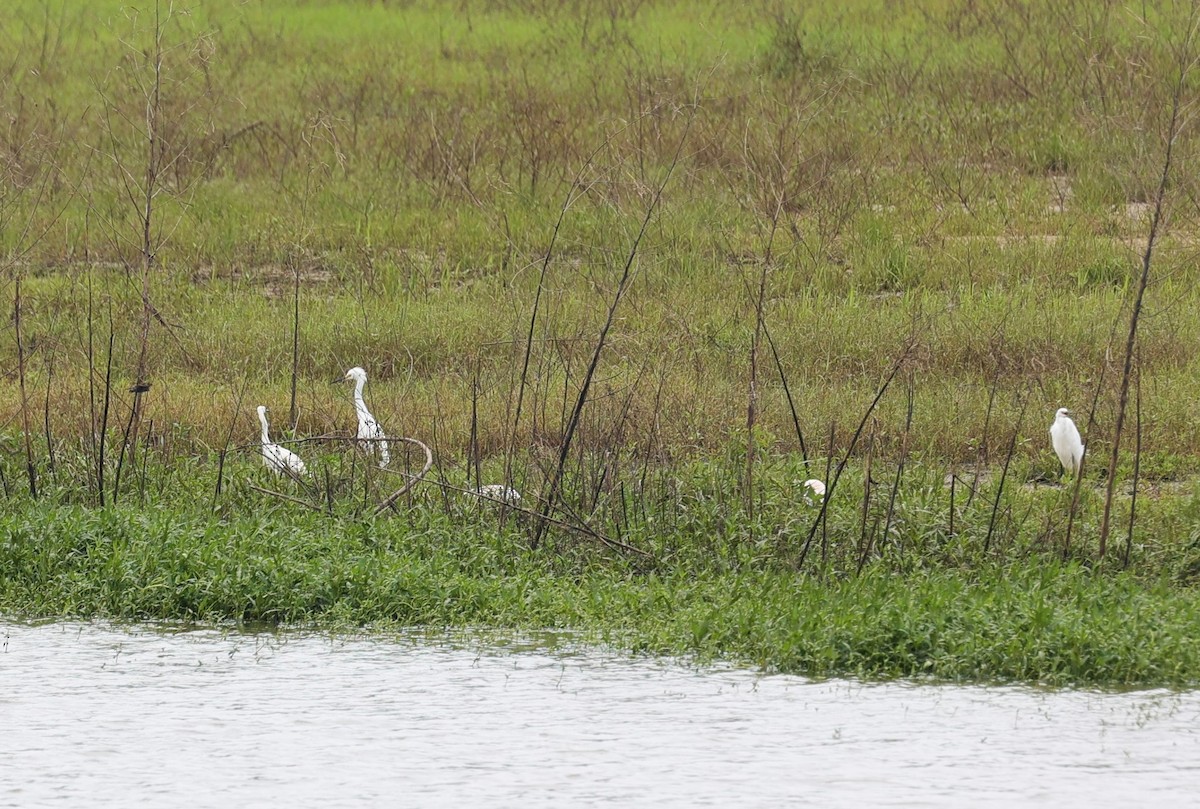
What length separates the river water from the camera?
5141 mm

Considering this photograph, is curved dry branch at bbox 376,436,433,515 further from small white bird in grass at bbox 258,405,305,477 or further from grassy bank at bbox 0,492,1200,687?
small white bird in grass at bbox 258,405,305,477

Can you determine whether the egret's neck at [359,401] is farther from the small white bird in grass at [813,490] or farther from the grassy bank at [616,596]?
the small white bird in grass at [813,490]

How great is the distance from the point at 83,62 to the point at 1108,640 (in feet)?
50.8

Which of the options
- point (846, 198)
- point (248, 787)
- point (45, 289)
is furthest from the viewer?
point (846, 198)

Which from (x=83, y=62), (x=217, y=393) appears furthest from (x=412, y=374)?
(x=83, y=62)

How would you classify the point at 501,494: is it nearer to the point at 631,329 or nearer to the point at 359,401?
the point at 359,401

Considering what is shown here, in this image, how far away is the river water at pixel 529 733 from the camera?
5141 millimetres

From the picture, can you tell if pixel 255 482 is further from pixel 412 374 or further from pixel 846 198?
pixel 846 198

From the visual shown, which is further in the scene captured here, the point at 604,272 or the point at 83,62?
the point at 83,62

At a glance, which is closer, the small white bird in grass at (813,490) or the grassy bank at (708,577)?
the grassy bank at (708,577)

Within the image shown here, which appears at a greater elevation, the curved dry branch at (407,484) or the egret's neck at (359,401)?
the curved dry branch at (407,484)

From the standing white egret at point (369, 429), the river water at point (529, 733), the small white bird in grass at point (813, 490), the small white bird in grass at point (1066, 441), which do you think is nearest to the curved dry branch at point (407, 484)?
Result: the standing white egret at point (369, 429)

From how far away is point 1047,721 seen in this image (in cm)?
557

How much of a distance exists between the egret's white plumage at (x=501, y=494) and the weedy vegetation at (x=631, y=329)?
72 millimetres
